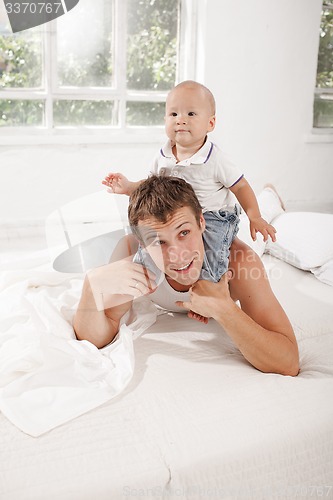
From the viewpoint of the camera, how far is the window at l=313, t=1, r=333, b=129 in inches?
155

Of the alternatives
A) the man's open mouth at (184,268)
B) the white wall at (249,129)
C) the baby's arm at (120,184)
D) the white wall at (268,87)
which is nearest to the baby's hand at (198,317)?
the man's open mouth at (184,268)

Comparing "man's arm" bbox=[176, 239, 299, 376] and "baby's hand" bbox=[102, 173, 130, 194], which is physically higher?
"baby's hand" bbox=[102, 173, 130, 194]

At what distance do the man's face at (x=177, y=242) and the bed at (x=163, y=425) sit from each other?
0.21 metres

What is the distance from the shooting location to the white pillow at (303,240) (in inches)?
86.5

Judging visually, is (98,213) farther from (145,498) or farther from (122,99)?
(122,99)

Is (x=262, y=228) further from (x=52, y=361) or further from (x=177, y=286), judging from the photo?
(x=52, y=361)

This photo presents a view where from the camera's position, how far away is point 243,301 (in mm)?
1522

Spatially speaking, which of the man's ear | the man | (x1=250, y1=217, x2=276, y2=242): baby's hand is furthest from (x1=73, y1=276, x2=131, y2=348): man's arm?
(x1=250, y1=217, x2=276, y2=242): baby's hand

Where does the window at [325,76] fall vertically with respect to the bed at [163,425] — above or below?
above

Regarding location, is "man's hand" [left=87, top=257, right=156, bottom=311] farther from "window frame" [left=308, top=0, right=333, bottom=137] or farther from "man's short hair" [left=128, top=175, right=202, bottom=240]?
"window frame" [left=308, top=0, right=333, bottom=137]

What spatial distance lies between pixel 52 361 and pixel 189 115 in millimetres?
747

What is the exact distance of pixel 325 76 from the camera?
404 cm

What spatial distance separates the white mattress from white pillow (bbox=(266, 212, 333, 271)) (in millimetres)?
750

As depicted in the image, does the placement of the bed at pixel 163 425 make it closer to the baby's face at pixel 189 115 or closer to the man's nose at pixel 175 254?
the man's nose at pixel 175 254
